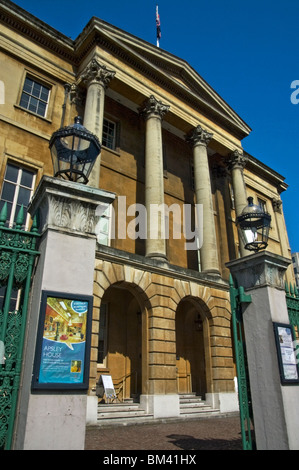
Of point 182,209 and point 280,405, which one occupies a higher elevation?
point 182,209

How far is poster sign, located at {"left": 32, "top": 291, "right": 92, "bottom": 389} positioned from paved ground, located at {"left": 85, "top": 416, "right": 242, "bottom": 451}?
474cm

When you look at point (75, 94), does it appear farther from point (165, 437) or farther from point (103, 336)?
point (165, 437)

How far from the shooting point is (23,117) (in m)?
15.7

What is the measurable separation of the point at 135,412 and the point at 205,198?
1116cm

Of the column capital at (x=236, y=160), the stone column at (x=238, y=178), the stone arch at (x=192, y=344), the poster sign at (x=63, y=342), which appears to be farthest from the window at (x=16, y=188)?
the column capital at (x=236, y=160)

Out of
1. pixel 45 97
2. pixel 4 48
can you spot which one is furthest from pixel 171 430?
pixel 4 48

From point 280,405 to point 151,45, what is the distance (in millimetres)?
19600

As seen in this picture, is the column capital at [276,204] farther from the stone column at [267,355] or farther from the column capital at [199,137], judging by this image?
the stone column at [267,355]

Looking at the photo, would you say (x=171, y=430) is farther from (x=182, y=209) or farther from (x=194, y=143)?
(x=194, y=143)

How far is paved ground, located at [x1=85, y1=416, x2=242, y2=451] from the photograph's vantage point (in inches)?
298

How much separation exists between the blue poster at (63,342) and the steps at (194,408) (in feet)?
36.6

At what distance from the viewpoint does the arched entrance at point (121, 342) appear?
15094 mm

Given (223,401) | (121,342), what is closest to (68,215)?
(121,342)

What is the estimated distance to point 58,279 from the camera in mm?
3967
